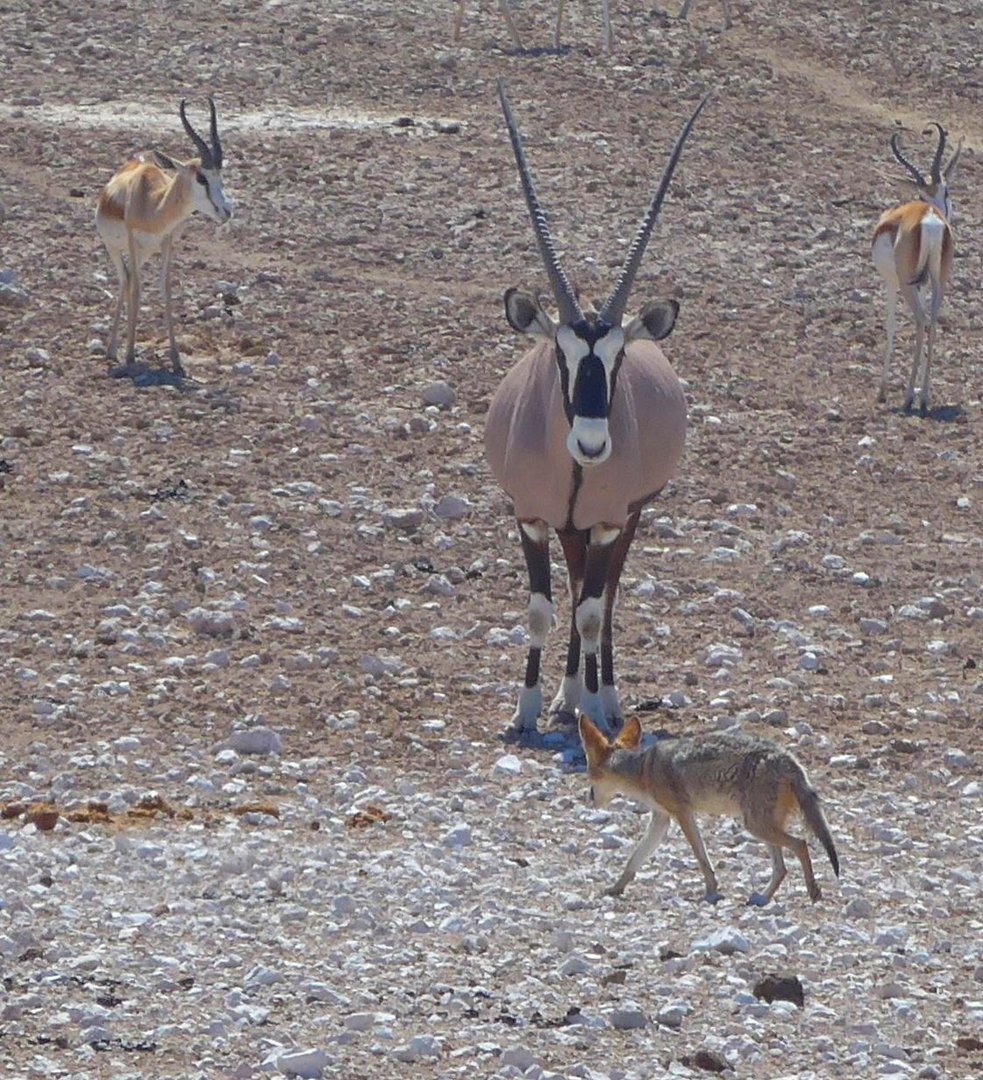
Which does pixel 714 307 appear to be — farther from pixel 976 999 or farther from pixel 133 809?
pixel 976 999

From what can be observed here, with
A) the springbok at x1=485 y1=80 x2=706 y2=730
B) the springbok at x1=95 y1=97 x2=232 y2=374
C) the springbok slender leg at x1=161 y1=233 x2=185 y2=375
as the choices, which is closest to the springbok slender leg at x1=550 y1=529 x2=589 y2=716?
the springbok at x1=485 y1=80 x2=706 y2=730

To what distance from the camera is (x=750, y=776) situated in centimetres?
859

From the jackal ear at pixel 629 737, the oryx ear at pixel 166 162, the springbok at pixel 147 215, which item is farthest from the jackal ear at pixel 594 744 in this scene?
the oryx ear at pixel 166 162

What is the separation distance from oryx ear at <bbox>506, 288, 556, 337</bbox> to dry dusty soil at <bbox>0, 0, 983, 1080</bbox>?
1.70 m

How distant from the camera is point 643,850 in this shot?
8.80 metres

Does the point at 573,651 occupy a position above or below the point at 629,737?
below

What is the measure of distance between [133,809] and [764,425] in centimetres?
790

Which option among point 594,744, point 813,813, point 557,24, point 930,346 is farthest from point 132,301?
point 557,24

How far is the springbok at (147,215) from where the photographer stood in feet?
57.3

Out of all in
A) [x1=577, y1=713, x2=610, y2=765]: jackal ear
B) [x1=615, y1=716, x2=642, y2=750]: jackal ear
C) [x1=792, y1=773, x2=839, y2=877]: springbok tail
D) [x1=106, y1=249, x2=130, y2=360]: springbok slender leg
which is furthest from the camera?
[x1=106, y1=249, x2=130, y2=360]: springbok slender leg

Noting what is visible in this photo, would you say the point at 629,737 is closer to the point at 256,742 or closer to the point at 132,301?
the point at 256,742

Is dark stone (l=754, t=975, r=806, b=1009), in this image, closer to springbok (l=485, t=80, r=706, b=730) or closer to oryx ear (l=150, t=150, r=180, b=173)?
springbok (l=485, t=80, r=706, b=730)

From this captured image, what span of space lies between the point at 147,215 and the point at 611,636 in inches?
283

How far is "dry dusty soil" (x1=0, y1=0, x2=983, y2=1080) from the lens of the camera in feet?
25.3
